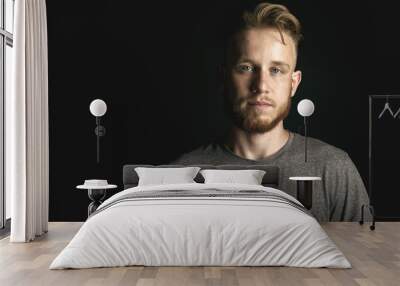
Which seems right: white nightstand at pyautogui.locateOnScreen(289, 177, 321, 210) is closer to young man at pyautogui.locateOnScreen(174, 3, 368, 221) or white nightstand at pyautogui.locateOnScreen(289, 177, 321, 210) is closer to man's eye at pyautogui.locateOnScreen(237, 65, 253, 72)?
young man at pyautogui.locateOnScreen(174, 3, 368, 221)

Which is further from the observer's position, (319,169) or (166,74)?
(166,74)

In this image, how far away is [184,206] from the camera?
16.9 feet

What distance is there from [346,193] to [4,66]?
4676 mm

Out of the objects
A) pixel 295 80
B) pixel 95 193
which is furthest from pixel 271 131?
pixel 95 193

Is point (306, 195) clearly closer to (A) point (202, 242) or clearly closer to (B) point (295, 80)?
(B) point (295, 80)

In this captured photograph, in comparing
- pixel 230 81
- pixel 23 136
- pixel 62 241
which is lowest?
pixel 62 241

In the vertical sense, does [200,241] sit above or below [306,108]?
below

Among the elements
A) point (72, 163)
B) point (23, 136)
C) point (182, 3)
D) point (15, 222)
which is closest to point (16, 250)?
point (15, 222)

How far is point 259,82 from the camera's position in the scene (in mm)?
7965

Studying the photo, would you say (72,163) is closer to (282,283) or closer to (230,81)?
(230,81)

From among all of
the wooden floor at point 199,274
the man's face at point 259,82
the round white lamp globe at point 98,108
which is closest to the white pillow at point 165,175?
the round white lamp globe at point 98,108

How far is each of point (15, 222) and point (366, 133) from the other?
4.65 meters

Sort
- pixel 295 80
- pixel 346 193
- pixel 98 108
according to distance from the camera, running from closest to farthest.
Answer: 1. pixel 98 108
2. pixel 346 193
3. pixel 295 80

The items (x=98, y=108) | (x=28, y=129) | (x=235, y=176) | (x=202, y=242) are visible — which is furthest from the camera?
(x=98, y=108)
